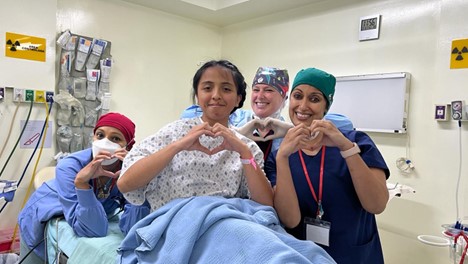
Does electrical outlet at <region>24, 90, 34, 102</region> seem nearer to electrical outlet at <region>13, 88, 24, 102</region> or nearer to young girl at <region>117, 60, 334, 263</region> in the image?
electrical outlet at <region>13, 88, 24, 102</region>

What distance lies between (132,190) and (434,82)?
2446 mm

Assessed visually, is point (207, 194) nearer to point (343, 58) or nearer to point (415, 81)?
point (415, 81)

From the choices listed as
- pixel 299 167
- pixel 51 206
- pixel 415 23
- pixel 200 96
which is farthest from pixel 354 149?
pixel 415 23

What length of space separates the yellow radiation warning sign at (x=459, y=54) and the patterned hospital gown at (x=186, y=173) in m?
1.91

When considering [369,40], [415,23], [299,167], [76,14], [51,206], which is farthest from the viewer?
[76,14]

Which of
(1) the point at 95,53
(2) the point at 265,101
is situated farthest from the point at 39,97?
(2) the point at 265,101

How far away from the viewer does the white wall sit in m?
2.43

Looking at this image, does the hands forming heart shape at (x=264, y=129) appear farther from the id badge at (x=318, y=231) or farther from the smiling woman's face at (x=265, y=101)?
the id badge at (x=318, y=231)

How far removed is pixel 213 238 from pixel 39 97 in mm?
2608

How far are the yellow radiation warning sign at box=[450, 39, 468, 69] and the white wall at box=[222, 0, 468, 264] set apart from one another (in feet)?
0.11

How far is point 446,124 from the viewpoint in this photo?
2.46 meters

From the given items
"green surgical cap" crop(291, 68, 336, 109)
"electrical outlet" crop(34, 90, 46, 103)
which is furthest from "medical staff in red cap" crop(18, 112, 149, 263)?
"electrical outlet" crop(34, 90, 46, 103)

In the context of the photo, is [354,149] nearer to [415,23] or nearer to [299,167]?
[299,167]

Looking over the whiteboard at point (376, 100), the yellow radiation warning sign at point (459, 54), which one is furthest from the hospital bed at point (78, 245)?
the yellow radiation warning sign at point (459, 54)
